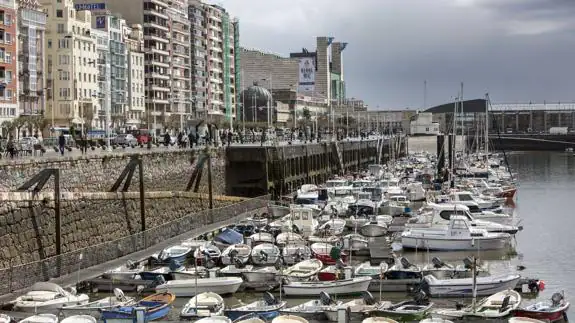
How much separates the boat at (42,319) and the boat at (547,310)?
15442 millimetres

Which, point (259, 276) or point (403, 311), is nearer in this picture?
point (403, 311)

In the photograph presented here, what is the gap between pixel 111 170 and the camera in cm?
5053

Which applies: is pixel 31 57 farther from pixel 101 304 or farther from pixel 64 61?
pixel 101 304

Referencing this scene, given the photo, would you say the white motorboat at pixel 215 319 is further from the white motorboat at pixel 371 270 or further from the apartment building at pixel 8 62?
the apartment building at pixel 8 62

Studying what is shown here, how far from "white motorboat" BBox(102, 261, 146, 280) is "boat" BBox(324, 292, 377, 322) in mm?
9390

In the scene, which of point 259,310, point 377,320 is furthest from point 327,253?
point 377,320

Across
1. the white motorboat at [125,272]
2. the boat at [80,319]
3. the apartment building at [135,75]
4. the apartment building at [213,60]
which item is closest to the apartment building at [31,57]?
the apartment building at [135,75]

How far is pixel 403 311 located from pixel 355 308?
1750 mm

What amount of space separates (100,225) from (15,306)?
14.1 m

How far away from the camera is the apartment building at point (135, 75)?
12962 cm

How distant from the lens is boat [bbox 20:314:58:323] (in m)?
27.7

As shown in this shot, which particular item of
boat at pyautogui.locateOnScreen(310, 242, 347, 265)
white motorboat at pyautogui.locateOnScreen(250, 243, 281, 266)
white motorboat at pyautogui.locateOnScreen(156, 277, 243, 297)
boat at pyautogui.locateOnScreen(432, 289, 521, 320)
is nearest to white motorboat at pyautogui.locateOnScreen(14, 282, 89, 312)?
white motorboat at pyautogui.locateOnScreen(156, 277, 243, 297)

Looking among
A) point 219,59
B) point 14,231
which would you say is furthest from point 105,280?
point 219,59

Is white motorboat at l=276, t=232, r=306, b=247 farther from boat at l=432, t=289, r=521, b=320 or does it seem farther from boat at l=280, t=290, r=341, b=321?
boat at l=432, t=289, r=521, b=320
